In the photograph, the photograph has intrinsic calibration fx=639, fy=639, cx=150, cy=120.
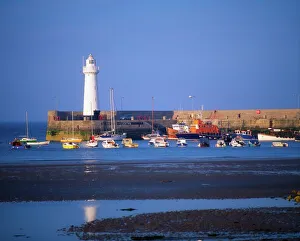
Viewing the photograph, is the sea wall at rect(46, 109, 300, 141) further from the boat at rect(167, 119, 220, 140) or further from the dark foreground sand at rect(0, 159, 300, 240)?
the dark foreground sand at rect(0, 159, 300, 240)

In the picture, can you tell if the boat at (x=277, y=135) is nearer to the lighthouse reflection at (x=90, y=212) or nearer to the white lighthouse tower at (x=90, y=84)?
the white lighthouse tower at (x=90, y=84)

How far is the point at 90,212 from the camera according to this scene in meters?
18.6

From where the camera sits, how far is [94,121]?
6969cm

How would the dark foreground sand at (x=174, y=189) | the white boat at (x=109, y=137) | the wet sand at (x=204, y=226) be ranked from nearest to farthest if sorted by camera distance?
the wet sand at (x=204, y=226) < the dark foreground sand at (x=174, y=189) < the white boat at (x=109, y=137)

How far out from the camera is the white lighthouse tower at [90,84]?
68625 mm

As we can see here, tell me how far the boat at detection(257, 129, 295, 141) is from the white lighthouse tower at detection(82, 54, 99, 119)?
18006mm

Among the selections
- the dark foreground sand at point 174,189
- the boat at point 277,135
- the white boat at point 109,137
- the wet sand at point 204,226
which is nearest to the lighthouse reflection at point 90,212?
the wet sand at point 204,226

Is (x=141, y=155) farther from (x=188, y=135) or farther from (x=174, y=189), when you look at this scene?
(x=188, y=135)

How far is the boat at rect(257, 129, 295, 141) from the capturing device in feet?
217

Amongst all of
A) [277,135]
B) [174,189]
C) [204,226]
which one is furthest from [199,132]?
[204,226]

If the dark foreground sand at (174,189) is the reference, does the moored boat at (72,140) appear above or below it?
above

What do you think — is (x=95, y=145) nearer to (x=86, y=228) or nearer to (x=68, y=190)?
(x=68, y=190)

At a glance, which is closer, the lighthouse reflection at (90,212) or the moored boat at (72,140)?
the lighthouse reflection at (90,212)

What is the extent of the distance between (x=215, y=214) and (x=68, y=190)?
7770 mm
